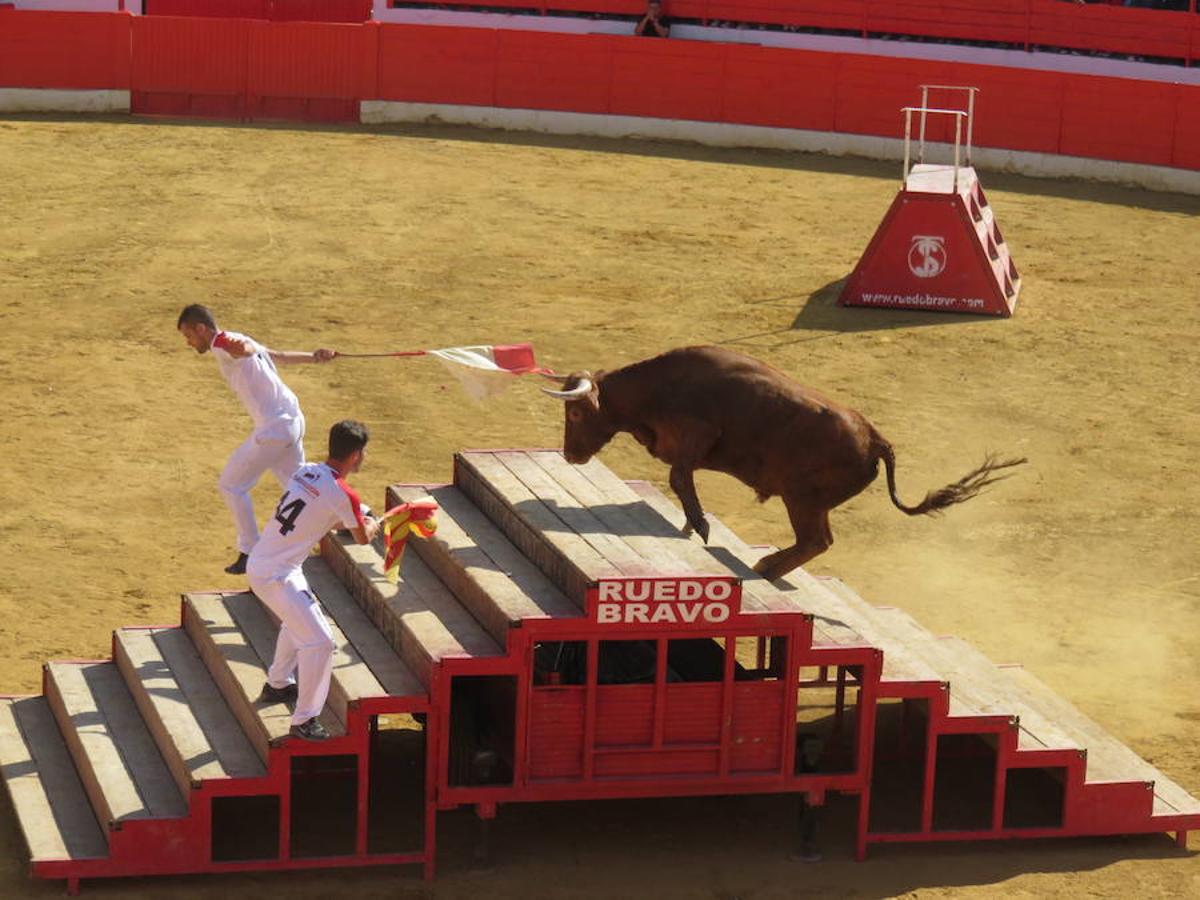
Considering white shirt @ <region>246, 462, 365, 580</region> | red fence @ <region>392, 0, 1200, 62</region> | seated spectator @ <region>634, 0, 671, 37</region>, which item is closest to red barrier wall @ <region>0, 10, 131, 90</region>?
red fence @ <region>392, 0, 1200, 62</region>

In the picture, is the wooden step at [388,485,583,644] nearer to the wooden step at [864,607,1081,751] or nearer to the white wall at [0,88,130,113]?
the wooden step at [864,607,1081,751]

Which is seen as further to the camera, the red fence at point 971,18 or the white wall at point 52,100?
the red fence at point 971,18

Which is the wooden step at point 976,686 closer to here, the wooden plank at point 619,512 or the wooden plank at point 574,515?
the wooden plank at point 619,512

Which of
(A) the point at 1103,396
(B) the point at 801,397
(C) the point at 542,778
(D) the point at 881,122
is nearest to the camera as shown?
(C) the point at 542,778

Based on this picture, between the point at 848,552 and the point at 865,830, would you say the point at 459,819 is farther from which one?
the point at 848,552

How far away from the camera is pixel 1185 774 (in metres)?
12.4

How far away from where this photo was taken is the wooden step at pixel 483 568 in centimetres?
1098

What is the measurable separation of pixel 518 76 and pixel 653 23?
2642 mm

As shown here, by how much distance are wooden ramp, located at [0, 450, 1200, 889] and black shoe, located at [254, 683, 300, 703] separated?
0.32ft

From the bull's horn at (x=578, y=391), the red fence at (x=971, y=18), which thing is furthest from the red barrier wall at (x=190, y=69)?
the bull's horn at (x=578, y=391)

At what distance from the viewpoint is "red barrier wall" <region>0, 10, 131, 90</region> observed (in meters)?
28.2

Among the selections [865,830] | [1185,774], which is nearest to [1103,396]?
[1185,774]

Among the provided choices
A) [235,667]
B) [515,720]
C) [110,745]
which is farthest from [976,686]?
[110,745]

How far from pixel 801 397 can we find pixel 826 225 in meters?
13.0
